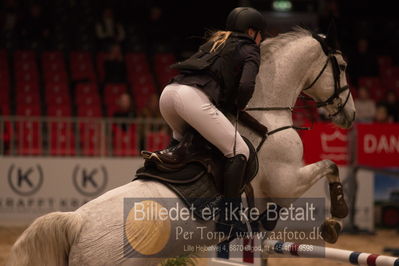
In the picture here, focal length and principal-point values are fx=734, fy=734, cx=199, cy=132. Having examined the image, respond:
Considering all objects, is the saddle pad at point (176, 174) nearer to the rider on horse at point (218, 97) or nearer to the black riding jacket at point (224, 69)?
the rider on horse at point (218, 97)

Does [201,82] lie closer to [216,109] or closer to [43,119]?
[216,109]

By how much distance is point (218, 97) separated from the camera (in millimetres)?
4332

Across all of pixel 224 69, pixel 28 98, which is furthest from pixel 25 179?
pixel 224 69

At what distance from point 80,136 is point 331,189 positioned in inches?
218

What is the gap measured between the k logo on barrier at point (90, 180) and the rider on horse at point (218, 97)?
563cm

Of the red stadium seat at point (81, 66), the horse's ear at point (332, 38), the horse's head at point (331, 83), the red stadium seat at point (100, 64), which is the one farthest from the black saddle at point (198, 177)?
the red stadium seat at point (100, 64)

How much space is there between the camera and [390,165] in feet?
32.7

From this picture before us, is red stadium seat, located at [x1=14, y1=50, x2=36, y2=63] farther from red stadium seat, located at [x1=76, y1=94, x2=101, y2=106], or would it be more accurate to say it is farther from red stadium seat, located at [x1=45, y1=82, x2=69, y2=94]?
red stadium seat, located at [x1=76, y1=94, x2=101, y2=106]

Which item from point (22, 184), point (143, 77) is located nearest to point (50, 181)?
point (22, 184)

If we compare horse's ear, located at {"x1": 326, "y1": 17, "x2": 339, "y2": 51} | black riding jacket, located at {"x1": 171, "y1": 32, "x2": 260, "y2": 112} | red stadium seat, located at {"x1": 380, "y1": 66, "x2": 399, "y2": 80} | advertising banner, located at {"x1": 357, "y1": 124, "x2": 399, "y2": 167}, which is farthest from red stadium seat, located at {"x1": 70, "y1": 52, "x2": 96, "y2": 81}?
black riding jacket, located at {"x1": 171, "y1": 32, "x2": 260, "y2": 112}

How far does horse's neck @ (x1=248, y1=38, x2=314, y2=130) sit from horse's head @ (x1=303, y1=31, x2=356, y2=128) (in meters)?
0.09

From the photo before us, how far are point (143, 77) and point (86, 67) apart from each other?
1.05m

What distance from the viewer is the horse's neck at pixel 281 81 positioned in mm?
4746

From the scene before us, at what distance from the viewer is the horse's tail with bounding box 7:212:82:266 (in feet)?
12.4
